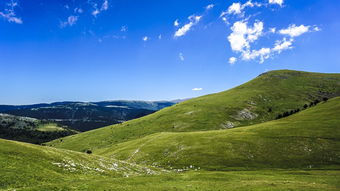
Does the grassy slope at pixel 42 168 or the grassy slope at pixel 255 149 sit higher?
the grassy slope at pixel 42 168

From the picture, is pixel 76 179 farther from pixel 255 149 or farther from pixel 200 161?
pixel 255 149

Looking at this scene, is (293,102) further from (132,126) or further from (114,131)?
(114,131)

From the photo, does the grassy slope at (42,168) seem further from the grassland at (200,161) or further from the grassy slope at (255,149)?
the grassy slope at (255,149)

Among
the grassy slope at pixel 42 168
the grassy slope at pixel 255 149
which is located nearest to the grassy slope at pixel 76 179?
the grassy slope at pixel 42 168

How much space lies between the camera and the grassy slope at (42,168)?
31.4 m

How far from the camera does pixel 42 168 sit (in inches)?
1496

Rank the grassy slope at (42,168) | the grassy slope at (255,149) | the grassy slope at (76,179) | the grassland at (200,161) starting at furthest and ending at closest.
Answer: the grassy slope at (255,149) < the grassland at (200,161) < the grassy slope at (42,168) < the grassy slope at (76,179)

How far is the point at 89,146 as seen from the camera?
147500 millimetres

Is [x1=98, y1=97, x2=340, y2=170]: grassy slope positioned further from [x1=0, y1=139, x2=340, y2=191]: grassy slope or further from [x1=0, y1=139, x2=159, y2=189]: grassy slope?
[x1=0, y1=139, x2=159, y2=189]: grassy slope

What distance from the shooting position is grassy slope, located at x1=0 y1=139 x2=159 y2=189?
3140 centimetres

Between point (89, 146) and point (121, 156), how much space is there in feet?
224

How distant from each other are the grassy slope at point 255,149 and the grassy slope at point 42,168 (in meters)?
26.2

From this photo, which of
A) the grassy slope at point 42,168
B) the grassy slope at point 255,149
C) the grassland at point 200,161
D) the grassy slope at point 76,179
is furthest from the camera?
the grassy slope at point 255,149

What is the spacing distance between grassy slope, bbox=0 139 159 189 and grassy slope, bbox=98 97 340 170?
85.9ft
